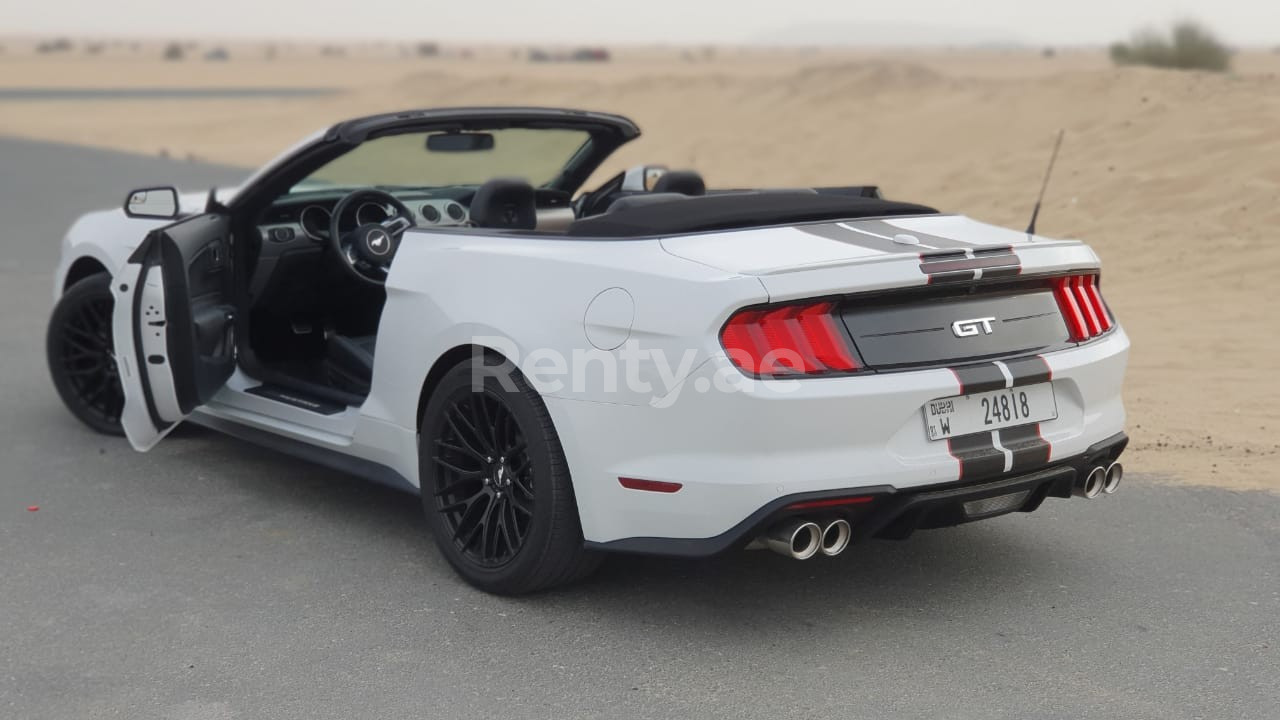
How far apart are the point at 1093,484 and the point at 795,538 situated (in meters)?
1.19

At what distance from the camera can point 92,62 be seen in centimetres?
10550

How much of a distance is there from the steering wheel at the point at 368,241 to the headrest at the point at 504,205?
2.86 feet

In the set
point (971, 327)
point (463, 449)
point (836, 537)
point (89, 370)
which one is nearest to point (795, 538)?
point (836, 537)

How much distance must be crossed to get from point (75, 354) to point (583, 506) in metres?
3.68

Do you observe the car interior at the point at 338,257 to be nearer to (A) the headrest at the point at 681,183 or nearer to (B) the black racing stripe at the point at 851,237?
(A) the headrest at the point at 681,183

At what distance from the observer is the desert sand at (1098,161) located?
7.35 m

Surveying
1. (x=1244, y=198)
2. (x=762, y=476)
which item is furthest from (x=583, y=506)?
(x=1244, y=198)

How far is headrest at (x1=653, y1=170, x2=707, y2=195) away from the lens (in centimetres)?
551

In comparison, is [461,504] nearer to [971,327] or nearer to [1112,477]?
[971,327]

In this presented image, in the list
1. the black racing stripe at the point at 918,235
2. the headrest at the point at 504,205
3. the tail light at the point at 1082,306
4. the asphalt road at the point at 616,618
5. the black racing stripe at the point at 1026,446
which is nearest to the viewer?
the asphalt road at the point at 616,618

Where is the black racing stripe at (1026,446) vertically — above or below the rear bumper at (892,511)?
above

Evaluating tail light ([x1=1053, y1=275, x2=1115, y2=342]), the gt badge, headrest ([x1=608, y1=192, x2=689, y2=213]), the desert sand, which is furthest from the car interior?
the desert sand

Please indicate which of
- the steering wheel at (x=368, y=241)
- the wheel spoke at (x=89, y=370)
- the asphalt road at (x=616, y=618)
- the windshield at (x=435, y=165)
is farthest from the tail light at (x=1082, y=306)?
the windshield at (x=435, y=165)

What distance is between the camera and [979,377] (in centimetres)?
402
